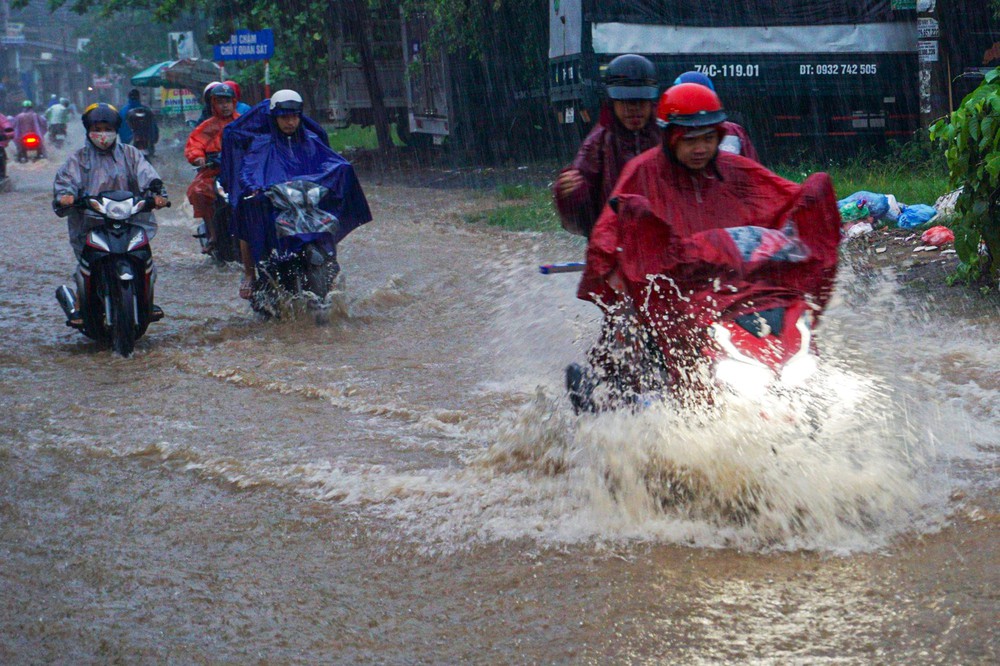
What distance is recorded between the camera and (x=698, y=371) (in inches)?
179

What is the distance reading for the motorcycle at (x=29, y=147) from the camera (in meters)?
30.2

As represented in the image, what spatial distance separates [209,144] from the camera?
1169 centimetres

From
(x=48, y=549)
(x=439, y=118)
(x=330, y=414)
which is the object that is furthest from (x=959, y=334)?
(x=439, y=118)

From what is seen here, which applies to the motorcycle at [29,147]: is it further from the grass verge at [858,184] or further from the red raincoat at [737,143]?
the red raincoat at [737,143]

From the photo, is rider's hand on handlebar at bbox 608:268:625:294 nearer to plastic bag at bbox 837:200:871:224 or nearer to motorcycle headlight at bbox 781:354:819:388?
motorcycle headlight at bbox 781:354:819:388

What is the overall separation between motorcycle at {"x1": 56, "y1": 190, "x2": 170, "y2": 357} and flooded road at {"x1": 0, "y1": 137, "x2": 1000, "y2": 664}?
0.50m

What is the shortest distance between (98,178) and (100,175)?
3cm

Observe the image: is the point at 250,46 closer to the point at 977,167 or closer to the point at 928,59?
the point at 928,59

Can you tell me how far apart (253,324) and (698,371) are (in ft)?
17.2

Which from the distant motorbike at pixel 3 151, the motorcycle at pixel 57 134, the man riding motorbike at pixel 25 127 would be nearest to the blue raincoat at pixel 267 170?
the distant motorbike at pixel 3 151

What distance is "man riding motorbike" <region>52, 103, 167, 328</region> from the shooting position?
828cm

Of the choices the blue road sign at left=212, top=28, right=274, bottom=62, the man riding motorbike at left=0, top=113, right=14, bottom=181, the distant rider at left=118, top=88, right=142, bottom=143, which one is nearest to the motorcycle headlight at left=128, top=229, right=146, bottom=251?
the blue road sign at left=212, top=28, right=274, bottom=62

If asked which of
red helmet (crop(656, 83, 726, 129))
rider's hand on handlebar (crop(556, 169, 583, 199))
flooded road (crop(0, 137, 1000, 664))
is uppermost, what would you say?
red helmet (crop(656, 83, 726, 129))

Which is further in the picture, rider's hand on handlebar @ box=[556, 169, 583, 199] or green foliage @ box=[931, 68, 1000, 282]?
green foliage @ box=[931, 68, 1000, 282]
